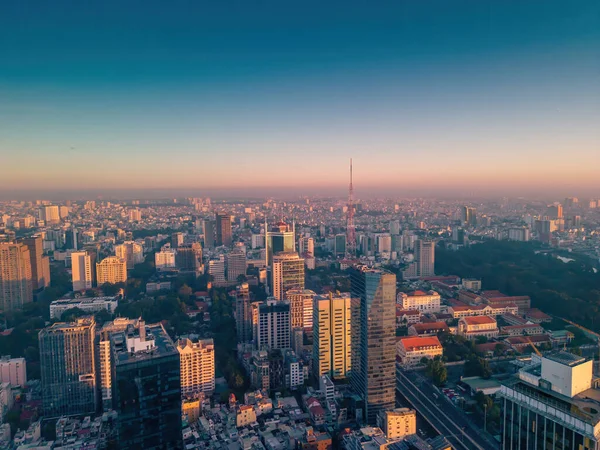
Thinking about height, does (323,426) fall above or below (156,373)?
below

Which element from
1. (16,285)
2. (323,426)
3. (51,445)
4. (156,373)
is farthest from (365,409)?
(16,285)

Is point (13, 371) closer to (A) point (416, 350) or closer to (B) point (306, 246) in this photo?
(A) point (416, 350)

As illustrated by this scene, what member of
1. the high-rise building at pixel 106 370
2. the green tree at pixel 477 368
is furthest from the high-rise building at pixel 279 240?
the high-rise building at pixel 106 370

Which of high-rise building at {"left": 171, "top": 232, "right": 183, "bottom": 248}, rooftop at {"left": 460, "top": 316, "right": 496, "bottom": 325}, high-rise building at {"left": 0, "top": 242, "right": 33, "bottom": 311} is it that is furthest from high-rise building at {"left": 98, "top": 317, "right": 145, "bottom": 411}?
high-rise building at {"left": 171, "top": 232, "right": 183, "bottom": 248}

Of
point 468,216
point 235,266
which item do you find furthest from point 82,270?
point 468,216

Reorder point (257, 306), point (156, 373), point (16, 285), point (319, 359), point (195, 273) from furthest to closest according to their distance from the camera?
point (195, 273), point (16, 285), point (257, 306), point (319, 359), point (156, 373)

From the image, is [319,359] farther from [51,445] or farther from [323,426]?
[51,445]

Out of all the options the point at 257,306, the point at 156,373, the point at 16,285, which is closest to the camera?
the point at 156,373

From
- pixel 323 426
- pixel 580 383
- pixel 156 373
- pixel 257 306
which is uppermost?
pixel 580 383

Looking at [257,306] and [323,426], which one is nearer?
[323,426]
